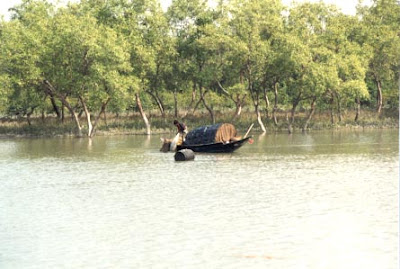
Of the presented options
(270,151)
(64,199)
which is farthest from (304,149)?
(64,199)

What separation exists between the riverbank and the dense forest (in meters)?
0.82

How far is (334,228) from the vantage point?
67.6 ft

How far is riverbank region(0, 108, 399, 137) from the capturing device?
250 feet

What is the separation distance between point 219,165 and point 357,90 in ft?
119

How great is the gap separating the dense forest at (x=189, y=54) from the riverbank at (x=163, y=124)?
0.82 m

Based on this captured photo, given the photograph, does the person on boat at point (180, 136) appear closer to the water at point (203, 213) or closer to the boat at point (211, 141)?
the boat at point (211, 141)

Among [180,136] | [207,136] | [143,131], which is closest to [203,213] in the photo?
[207,136]

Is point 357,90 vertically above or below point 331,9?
below

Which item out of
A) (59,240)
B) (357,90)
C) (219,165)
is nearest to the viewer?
(59,240)

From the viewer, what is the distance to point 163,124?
78938mm

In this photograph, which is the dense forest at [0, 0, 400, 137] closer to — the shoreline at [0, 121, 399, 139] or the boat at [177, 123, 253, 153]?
the shoreline at [0, 121, 399, 139]

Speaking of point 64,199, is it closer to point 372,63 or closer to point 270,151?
point 270,151

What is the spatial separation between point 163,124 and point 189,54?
7.35 metres

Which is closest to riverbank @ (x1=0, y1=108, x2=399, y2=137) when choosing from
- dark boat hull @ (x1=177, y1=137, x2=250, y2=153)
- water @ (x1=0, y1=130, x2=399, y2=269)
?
dark boat hull @ (x1=177, y1=137, x2=250, y2=153)
